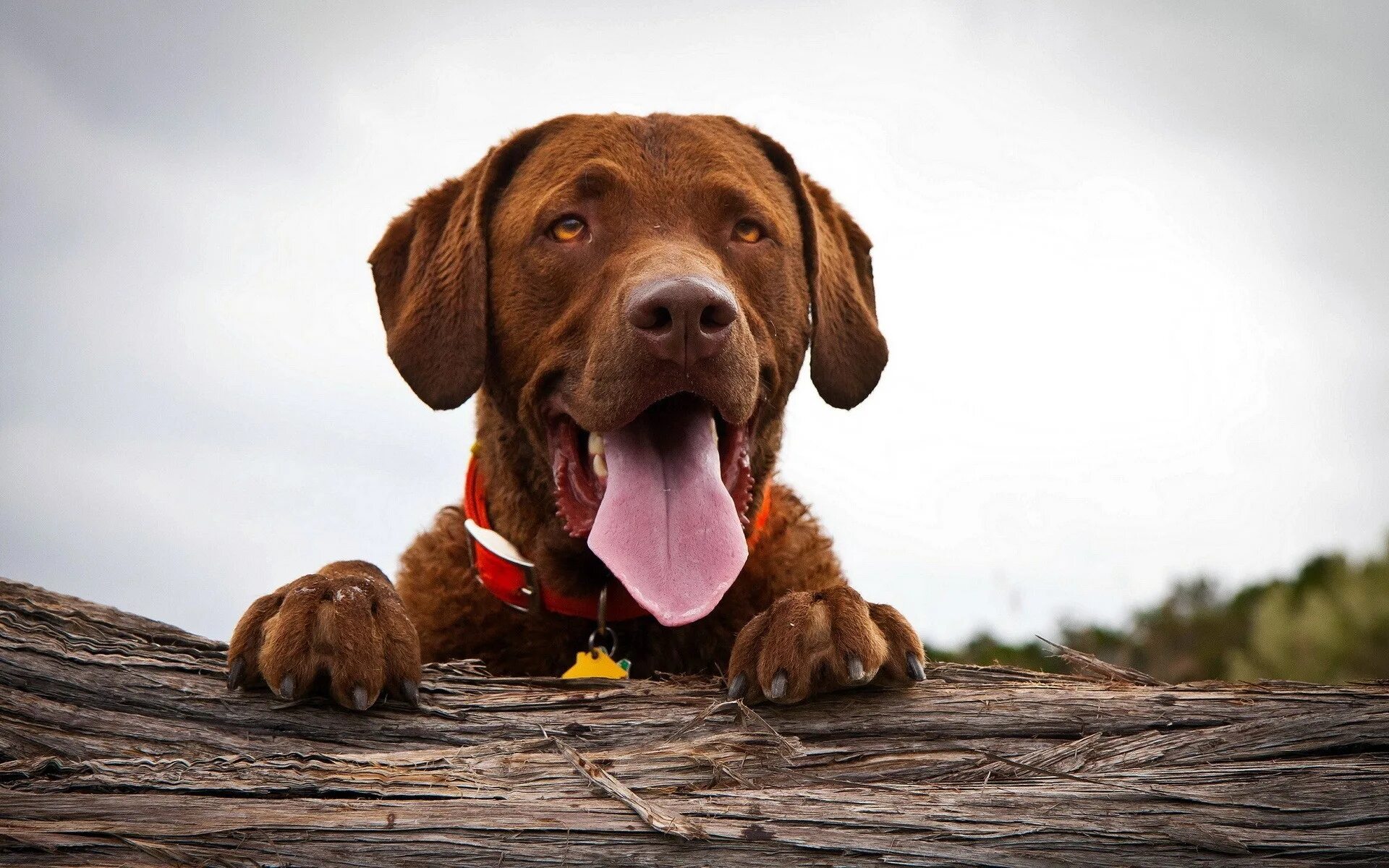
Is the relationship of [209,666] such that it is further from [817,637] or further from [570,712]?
[817,637]

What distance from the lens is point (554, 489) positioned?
4066 millimetres

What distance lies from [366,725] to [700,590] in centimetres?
97

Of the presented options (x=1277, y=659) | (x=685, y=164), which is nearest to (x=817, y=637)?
(x=685, y=164)

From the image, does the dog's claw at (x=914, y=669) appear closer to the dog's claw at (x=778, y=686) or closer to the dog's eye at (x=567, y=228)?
the dog's claw at (x=778, y=686)

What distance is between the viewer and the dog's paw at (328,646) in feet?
9.74

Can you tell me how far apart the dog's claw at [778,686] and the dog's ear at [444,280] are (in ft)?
5.25

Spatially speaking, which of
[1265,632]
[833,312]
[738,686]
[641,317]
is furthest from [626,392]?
[1265,632]

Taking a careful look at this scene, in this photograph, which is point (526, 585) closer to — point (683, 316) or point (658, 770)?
point (683, 316)

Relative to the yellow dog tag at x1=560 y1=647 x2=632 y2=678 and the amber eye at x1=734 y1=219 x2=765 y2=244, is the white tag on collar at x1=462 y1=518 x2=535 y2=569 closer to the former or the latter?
the yellow dog tag at x1=560 y1=647 x2=632 y2=678

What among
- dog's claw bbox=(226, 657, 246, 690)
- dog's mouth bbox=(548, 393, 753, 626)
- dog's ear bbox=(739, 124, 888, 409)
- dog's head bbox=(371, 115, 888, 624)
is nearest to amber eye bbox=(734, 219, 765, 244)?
dog's head bbox=(371, 115, 888, 624)

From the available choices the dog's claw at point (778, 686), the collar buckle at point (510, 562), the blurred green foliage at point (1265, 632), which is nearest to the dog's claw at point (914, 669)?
the dog's claw at point (778, 686)

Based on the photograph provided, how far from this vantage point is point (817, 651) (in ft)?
9.99

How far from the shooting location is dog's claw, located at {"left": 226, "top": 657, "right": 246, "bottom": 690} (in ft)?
10.0

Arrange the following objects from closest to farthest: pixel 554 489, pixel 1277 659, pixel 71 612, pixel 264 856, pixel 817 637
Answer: pixel 264 856 → pixel 817 637 → pixel 71 612 → pixel 554 489 → pixel 1277 659
